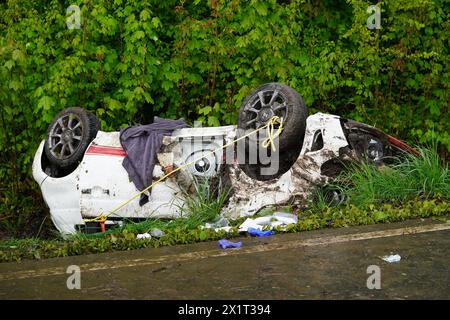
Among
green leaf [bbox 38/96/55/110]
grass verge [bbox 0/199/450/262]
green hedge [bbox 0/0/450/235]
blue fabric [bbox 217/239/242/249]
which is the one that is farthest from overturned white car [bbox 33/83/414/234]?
green hedge [bbox 0/0/450/235]

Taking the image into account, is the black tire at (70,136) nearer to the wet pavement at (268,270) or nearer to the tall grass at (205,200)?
the tall grass at (205,200)

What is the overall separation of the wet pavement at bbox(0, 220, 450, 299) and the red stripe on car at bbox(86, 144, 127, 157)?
7.13 ft

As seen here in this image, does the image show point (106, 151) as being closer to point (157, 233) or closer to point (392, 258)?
point (157, 233)

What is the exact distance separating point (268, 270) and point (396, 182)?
8.68 feet

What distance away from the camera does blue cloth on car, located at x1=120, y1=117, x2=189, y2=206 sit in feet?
21.5

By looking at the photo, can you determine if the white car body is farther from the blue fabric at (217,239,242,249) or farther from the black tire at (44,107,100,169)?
the blue fabric at (217,239,242,249)

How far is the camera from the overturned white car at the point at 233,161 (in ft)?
20.5

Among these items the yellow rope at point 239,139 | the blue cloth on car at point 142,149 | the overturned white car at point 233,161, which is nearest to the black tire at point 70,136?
the overturned white car at point 233,161

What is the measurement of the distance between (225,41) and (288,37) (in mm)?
899

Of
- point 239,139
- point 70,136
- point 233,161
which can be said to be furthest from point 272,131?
point 70,136

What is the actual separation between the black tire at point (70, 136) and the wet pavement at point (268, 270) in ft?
8.01

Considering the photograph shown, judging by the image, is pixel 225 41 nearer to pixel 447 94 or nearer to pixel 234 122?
pixel 234 122
